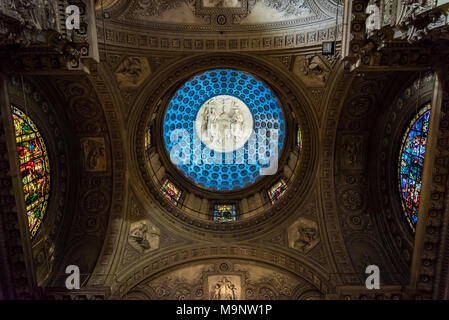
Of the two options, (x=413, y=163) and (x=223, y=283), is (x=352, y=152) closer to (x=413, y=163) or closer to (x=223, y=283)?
(x=413, y=163)

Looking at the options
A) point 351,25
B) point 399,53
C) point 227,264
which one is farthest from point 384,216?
point 351,25

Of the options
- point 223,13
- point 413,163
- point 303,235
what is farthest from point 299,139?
point 223,13

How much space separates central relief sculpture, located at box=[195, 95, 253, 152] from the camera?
1939cm

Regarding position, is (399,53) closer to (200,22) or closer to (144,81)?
(200,22)

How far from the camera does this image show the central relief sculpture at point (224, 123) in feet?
63.6

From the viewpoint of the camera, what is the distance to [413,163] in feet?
43.0

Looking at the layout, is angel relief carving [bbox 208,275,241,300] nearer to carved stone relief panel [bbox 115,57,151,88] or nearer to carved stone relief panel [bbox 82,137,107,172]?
carved stone relief panel [bbox 82,137,107,172]

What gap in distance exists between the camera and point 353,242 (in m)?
15.0

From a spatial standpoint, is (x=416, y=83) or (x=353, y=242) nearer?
(x=416, y=83)

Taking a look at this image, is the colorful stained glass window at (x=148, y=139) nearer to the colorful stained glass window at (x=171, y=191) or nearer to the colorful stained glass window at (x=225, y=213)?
the colorful stained glass window at (x=171, y=191)

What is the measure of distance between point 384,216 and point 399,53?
770 cm

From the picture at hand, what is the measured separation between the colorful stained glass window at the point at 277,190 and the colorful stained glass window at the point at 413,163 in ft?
16.2

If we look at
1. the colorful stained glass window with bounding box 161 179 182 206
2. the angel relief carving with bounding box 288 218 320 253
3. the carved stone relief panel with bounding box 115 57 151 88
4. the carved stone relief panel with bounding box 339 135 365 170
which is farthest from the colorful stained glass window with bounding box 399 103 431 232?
the carved stone relief panel with bounding box 115 57 151 88

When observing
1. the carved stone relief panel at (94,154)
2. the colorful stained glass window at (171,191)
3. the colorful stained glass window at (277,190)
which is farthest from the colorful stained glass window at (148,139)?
the colorful stained glass window at (277,190)
